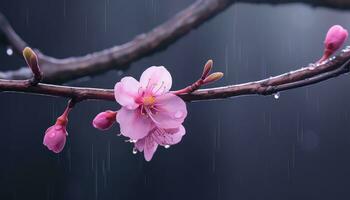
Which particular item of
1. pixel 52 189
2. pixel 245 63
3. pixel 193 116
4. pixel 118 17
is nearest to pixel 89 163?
pixel 52 189

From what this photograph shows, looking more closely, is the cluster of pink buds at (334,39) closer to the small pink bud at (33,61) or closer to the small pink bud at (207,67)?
the small pink bud at (207,67)

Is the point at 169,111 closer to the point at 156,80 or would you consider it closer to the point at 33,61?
the point at 156,80

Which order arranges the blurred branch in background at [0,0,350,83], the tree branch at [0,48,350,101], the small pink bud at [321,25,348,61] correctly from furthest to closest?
1. the blurred branch in background at [0,0,350,83]
2. the small pink bud at [321,25,348,61]
3. the tree branch at [0,48,350,101]

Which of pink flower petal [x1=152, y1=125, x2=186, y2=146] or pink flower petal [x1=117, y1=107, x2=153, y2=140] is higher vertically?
pink flower petal [x1=117, y1=107, x2=153, y2=140]

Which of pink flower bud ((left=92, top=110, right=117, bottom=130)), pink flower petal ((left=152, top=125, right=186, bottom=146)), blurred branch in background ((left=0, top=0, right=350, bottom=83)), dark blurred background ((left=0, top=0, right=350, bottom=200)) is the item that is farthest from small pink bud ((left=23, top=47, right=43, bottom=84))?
dark blurred background ((left=0, top=0, right=350, bottom=200))

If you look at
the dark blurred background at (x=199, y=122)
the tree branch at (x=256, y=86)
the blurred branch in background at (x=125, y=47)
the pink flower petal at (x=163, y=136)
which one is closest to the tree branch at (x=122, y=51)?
the blurred branch in background at (x=125, y=47)

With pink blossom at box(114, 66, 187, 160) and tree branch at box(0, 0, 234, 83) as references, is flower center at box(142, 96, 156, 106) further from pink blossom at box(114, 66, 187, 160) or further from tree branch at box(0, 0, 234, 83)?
tree branch at box(0, 0, 234, 83)

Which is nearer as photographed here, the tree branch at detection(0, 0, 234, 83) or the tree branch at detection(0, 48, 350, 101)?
the tree branch at detection(0, 48, 350, 101)

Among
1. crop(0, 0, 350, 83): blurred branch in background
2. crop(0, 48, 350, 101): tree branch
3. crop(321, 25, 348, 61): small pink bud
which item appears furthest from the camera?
crop(0, 0, 350, 83): blurred branch in background

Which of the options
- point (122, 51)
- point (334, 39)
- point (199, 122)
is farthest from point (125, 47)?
point (199, 122)
